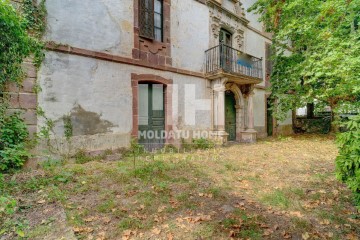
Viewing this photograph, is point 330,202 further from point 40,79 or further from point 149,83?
point 40,79

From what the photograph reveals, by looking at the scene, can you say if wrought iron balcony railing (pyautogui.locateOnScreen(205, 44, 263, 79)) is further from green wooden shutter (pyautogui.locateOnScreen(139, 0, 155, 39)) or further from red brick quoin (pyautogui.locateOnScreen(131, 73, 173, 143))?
green wooden shutter (pyautogui.locateOnScreen(139, 0, 155, 39))

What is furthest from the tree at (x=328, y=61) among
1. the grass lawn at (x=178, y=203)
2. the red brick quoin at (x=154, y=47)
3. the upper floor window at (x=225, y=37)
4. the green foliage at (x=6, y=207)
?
the green foliage at (x=6, y=207)

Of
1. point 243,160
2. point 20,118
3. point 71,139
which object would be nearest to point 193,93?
point 243,160

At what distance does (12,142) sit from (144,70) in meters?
4.17

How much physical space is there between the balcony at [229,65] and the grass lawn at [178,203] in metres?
4.85

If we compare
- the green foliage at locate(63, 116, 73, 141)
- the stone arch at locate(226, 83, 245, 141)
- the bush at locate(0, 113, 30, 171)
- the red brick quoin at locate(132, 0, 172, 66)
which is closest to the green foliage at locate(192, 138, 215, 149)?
the stone arch at locate(226, 83, 245, 141)

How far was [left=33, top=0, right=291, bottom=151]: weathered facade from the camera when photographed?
5.79 m

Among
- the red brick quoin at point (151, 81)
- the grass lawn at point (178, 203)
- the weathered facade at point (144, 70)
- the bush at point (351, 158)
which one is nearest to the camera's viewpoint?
the bush at point (351, 158)

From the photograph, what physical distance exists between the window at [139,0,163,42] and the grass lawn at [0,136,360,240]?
473 cm

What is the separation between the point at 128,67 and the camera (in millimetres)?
6945

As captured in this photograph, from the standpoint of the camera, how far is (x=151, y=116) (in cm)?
775

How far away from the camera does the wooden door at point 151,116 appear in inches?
297

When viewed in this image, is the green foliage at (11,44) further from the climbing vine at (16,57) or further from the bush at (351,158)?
the bush at (351,158)

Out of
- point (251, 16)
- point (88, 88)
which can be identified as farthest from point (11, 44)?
point (251, 16)
